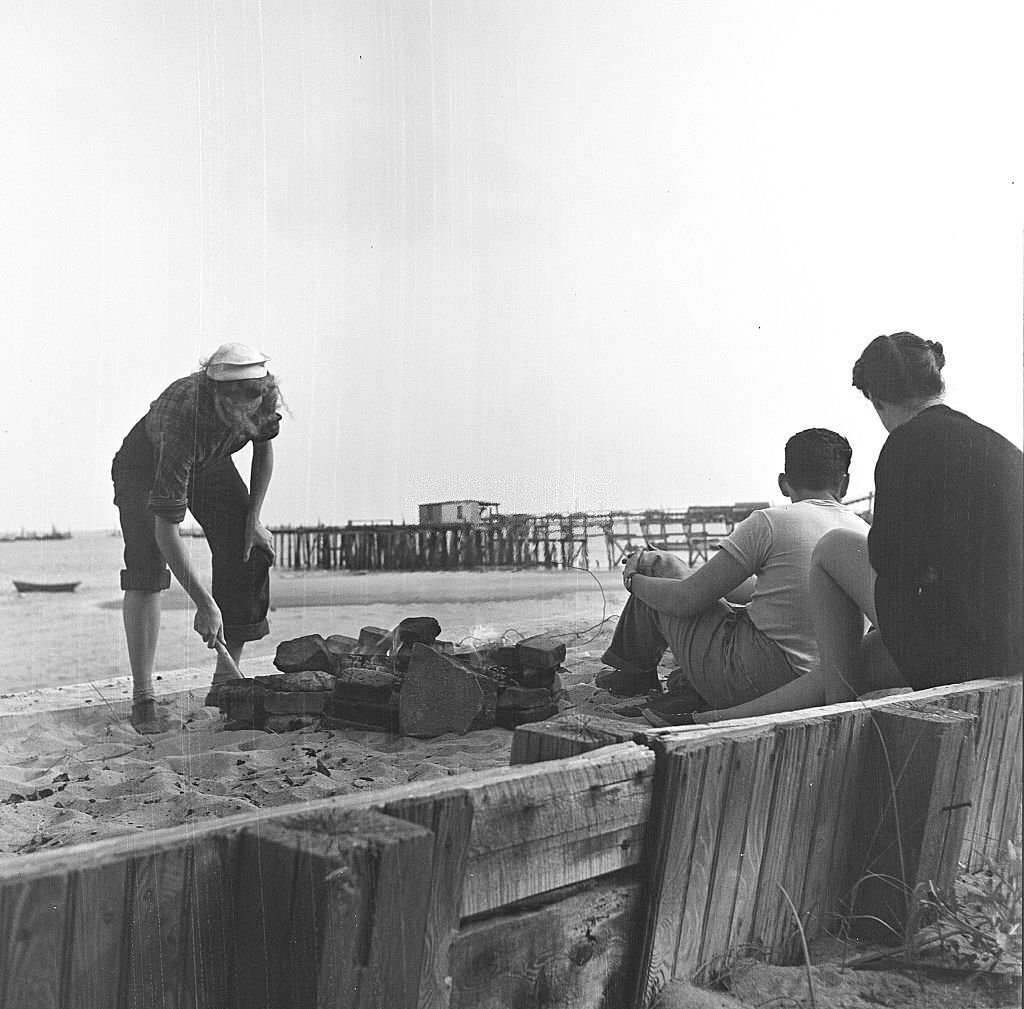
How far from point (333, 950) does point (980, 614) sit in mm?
1572

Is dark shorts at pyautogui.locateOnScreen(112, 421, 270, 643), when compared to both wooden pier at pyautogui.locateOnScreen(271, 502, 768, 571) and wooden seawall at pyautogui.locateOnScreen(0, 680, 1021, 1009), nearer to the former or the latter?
wooden pier at pyautogui.locateOnScreen(271, 502, 768, 571)

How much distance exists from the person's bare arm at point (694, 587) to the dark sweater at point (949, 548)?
0.48 m

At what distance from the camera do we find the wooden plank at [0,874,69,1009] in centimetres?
86

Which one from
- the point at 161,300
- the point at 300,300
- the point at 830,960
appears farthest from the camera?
the point at 300,300

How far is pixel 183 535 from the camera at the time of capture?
3.30 meters

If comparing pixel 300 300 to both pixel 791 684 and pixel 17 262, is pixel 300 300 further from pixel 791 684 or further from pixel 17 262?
pixel 791 684

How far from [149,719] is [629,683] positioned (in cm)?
171

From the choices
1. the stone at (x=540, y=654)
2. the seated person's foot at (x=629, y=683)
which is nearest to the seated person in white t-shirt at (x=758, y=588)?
the stone at (x=540, y=654)

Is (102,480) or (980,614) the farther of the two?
(102,480)

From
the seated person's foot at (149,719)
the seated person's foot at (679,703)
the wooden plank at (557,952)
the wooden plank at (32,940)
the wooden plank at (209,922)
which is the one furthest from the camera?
the seated person's foot at (149,719)

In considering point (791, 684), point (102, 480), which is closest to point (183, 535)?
point (102, 480)

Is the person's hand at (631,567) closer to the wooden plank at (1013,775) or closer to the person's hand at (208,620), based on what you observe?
the wooden plank at (1013,775)

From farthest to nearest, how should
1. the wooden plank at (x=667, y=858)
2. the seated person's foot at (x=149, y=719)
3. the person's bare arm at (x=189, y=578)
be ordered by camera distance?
the seated person's foot at (x=149, y=719) < the person's bare arm at (x=189, y=578) < the wooden plank at (x=667, y=858)

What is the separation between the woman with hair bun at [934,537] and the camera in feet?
6.64
